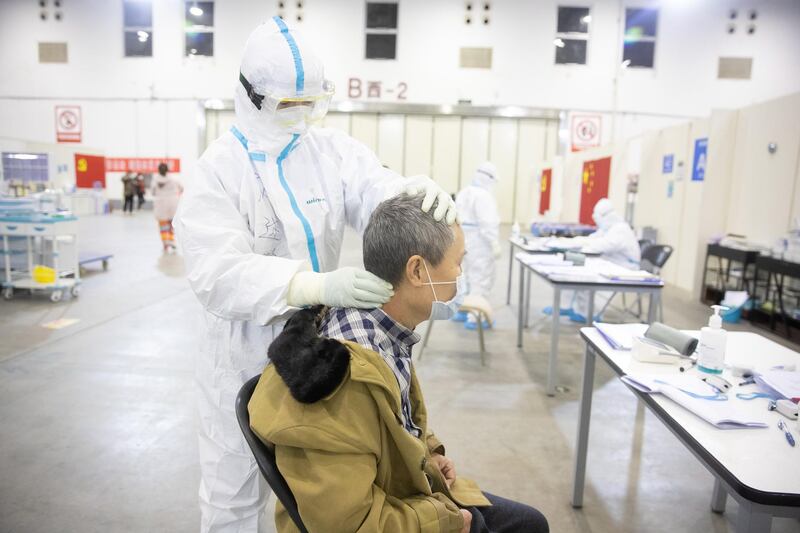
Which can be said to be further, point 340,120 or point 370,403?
point 340,120

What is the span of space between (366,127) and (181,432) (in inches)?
475

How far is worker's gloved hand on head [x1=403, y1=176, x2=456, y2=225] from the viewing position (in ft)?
3.67

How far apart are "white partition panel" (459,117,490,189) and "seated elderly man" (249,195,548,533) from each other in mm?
12877

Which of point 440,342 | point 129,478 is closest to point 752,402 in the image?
point 129,478

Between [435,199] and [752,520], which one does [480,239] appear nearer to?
[435,199]

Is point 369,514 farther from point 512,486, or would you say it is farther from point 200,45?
point 200,45

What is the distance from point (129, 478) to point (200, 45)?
13.8 metres

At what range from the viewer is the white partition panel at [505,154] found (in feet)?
44.3

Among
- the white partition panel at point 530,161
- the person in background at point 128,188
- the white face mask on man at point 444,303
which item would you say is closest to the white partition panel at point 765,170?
the white face mask on man at point 444,303

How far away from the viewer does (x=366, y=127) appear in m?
13.7

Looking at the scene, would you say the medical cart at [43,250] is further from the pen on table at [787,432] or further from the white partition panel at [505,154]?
the white partition panel at [505,154]

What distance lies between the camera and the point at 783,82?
490 inches

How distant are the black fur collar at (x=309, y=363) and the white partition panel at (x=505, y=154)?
1324cm

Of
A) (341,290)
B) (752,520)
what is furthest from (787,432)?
(341,290)
